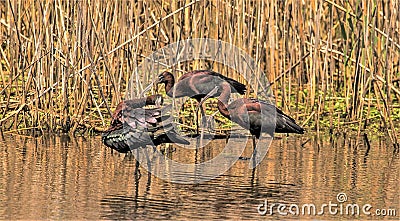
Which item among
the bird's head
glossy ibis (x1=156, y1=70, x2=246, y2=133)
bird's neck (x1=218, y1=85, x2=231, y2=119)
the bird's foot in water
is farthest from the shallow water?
the bird's head

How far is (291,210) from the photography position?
5270mm

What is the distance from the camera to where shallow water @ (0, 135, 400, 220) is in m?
5.15

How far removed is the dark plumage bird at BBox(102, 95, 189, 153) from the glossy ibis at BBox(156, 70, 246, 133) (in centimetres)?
119

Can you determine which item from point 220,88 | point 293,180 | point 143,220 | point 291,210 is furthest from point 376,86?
point 143,220

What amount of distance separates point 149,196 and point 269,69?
3.51 meters

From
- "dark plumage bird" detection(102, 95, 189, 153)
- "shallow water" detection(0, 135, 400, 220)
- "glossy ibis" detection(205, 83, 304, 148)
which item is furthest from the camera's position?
"glossy ibis" detection(205, 83, 304, 148)

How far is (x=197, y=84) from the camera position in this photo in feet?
24.4

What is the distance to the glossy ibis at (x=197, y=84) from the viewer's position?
291 inches

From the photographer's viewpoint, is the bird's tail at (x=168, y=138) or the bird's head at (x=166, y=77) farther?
the bird's head at (x=166, y=77)

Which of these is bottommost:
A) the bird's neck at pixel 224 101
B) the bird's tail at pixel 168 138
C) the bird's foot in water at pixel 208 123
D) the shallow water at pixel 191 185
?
the shallow water at pixel 191 185

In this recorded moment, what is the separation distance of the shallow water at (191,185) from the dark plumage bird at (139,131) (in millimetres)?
222

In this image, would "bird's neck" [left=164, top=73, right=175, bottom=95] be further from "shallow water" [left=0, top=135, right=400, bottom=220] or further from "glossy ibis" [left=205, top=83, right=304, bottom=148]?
"glossy ibis" [left=205, top=83, right=304, bottom=148]

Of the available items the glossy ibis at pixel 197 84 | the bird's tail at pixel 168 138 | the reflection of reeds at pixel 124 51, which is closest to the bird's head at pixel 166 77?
the glossy ibis at pixel 197 84

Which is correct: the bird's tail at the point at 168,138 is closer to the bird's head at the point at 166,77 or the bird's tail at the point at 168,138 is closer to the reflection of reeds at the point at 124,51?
the reflection of reeds at the point at 124,51
